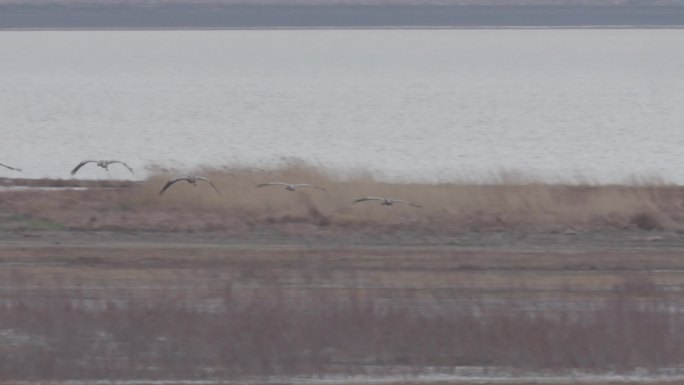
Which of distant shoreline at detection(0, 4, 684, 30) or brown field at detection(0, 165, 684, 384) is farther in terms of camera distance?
distant shoreline at detection(0, 4, 684, 30)

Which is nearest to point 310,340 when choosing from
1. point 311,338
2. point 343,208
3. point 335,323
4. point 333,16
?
point 311,338

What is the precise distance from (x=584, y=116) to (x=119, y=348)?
46100 millimetres

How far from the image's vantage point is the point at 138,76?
82188mm

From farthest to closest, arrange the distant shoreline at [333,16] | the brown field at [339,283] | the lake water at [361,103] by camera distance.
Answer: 1. the distant shoreline at [333,16]
2. the lake water at [361,103]
3. the brown field at [339,283]

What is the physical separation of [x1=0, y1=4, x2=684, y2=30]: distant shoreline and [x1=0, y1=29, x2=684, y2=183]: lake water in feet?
7.67

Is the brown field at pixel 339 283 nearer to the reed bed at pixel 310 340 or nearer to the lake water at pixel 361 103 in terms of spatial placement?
the reed bed at pixel 310 340

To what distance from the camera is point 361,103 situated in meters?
61.3

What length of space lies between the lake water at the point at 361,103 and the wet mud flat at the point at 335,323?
10.7 meters

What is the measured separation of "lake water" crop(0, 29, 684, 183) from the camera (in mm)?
37156

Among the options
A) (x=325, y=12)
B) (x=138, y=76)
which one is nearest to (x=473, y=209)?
(x=138, y=76)

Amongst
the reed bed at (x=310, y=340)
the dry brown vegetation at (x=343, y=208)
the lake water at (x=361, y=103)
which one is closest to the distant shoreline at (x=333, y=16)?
the lake water at (x=361, y=103)

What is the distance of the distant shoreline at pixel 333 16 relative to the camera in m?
103

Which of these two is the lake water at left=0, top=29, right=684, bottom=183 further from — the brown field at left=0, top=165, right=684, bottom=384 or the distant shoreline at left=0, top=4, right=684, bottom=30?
the brown field at left=0, top=165, right=684, bottom=384

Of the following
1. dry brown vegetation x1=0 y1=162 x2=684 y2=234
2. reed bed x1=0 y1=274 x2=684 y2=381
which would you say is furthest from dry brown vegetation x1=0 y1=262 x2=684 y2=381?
dry brown vegetation x1=0 y1=162 x2=684 y2=234
